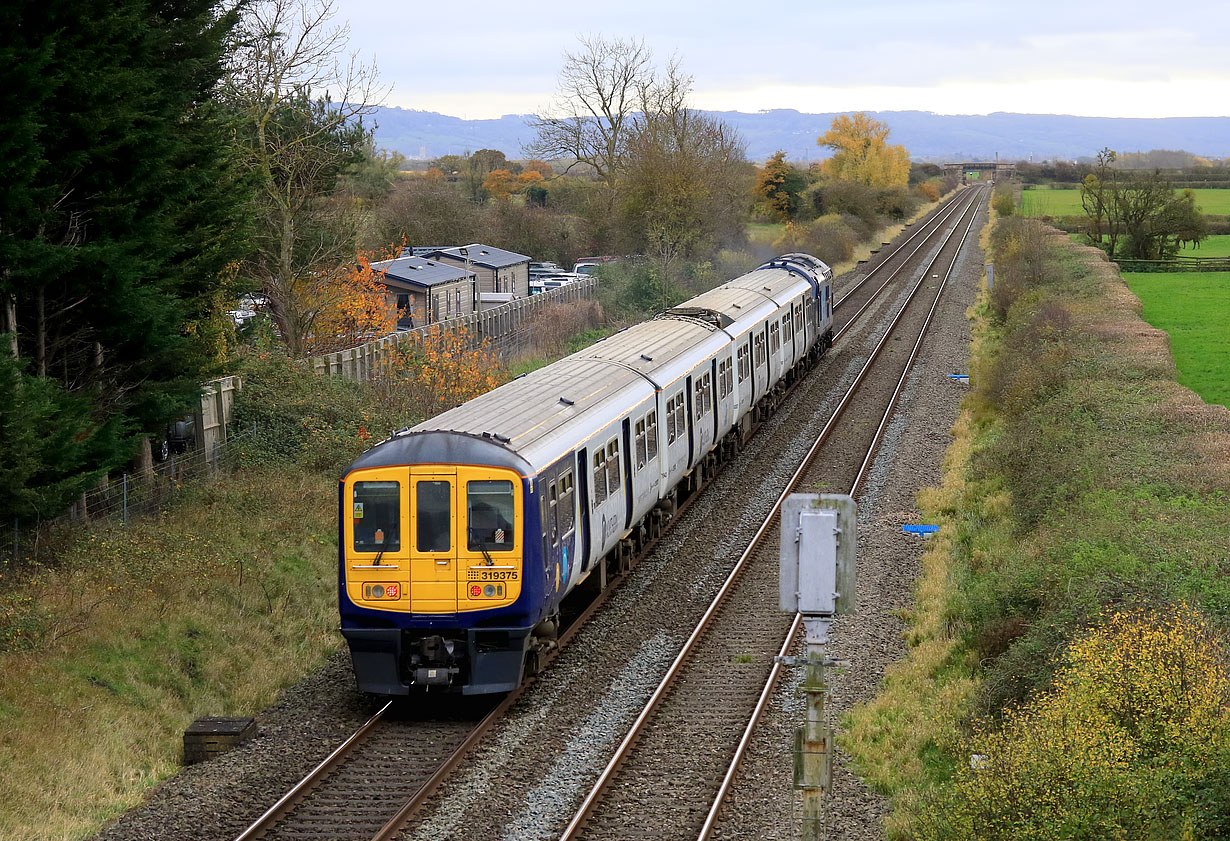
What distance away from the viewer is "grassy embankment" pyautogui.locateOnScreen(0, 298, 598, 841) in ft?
35.0

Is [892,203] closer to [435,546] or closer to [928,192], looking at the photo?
[928,192]

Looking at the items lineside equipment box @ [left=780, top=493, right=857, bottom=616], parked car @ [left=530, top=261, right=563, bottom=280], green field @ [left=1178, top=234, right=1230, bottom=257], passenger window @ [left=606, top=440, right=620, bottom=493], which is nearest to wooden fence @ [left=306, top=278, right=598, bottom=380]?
parked car @ [left=530, top=261, right=563, bottom=280]

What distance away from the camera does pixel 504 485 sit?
1227cm

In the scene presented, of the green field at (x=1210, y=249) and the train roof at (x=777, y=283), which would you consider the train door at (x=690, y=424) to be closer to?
the train roof at (x=777, y=283)

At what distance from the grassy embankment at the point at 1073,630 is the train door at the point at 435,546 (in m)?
4.22

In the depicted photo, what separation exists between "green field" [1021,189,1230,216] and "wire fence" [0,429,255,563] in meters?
65.0

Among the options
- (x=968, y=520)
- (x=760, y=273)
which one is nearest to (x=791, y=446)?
(x=968, y=520)

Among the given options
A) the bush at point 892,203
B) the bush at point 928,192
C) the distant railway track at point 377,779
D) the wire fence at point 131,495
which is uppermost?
the bush at point 928,192

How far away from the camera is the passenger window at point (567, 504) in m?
13.5

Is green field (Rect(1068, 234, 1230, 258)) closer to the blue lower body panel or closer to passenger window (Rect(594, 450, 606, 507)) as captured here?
passenger window (Rect(594, 450, 606, 507))

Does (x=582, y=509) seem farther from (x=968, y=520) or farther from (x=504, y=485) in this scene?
(x=968, y=520)

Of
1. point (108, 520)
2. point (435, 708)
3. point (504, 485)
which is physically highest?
point (504, 485)

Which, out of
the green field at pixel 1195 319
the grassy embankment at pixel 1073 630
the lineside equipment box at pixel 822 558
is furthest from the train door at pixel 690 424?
the green field at pixel 1195 319

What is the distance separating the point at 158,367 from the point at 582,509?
22.5 ft
